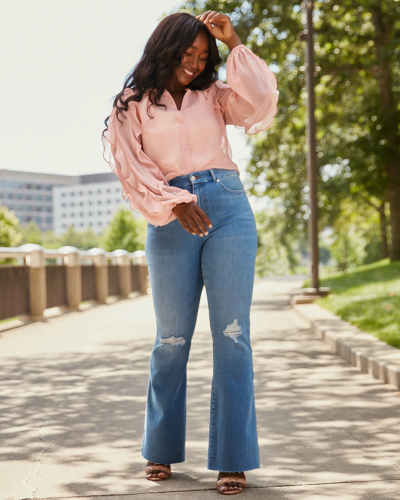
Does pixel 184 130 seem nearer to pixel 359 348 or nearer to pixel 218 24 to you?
pixel 218 24

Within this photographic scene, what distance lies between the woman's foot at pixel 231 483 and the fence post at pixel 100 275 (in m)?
14.7

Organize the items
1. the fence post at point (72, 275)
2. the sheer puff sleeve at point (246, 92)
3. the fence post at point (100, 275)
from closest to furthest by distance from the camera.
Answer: the sheer puff sleeve at point (246, 92) < the fence post at point (72, 275) < the fence post at point (100, 275)

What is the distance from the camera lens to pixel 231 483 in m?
3.05

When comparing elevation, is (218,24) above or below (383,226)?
below

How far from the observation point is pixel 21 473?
11.4 ft

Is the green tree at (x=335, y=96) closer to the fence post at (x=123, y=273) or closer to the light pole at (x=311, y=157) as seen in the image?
the light pole at (x=311, y=157)

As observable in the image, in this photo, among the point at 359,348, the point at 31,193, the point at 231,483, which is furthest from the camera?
the point at 31,193

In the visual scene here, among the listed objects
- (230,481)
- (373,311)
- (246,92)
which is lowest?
(230,481)

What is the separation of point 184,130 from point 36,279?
9677 millimetres

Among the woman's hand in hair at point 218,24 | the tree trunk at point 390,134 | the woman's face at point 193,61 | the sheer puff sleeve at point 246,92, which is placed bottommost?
the sheer puff sleeve at point 246,92

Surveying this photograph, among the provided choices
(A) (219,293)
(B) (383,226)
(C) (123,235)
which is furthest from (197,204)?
(C) (123,235)

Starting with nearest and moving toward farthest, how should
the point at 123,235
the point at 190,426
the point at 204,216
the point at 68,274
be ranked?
1. the point at 204,216
2. the point at 190,426
3. the point at 68,274
4. the point at 123,235

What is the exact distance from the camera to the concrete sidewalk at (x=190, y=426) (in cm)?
320

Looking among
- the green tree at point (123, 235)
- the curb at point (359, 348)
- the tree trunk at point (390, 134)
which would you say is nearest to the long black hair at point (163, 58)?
the curb at point (359, 348)
